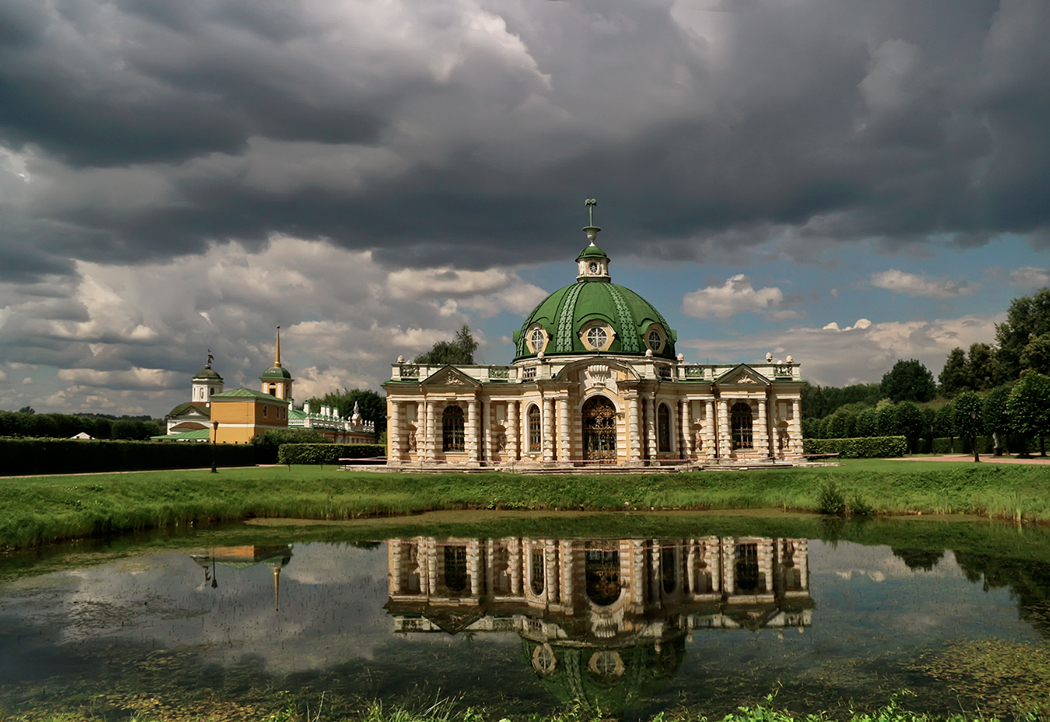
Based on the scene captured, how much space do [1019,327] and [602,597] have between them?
2907 inches

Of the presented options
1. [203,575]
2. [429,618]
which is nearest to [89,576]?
[203,575]

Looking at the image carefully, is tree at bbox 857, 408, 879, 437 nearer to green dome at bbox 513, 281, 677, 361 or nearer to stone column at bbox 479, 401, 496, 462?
green dome at bbox 513, 281, 677, 361

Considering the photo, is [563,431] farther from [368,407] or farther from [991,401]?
[368,407]

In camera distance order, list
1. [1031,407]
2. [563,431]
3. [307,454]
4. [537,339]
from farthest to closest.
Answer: [307,454] → [537,339] → [1031,407] → [563,431]

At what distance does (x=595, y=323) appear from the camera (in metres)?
50.6

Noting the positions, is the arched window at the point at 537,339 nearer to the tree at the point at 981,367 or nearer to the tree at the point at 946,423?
the tree at the point at 946,423

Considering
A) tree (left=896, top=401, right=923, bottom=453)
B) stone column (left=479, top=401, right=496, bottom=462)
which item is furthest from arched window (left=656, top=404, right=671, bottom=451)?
tree (left=896, top=401, right=923, bottom=453)

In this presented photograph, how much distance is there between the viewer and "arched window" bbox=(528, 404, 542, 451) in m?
Answer: 49.7

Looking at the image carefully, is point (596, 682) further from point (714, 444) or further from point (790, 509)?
point (714, 444)

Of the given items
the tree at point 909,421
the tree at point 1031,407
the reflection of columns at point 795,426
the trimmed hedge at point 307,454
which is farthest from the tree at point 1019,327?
the trimmed hedge at point 307,454

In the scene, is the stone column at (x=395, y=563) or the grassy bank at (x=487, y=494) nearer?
the stone column at (x=395, y=563)

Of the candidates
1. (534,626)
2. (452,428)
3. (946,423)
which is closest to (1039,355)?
(946,423)

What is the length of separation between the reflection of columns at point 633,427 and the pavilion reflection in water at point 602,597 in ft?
71.1

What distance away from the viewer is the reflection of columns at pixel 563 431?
46719mm
